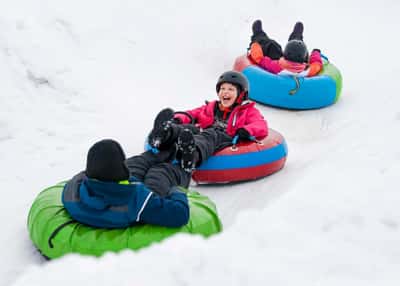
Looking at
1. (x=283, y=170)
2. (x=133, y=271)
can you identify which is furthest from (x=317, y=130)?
(x=133, y=271)

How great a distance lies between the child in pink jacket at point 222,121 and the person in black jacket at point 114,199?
98 centimetres

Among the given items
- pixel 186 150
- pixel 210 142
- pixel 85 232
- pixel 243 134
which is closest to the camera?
pixel 85 232

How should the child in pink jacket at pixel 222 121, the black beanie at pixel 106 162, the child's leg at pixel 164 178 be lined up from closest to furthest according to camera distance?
the black beanie at pixel 106 162, the child's leg at pixel 164 178, the child in pink jacket at pixel 222 121

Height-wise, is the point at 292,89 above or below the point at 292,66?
below

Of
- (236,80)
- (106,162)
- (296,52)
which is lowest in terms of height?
(296,52)

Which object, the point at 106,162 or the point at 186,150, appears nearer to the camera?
the point at 106,162

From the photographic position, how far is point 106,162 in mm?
3178

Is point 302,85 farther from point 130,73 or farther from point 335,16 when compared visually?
point 335,16

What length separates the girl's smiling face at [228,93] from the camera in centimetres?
523

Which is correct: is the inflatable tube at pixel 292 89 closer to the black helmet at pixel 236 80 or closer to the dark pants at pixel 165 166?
the black helmet at pixel 236 80

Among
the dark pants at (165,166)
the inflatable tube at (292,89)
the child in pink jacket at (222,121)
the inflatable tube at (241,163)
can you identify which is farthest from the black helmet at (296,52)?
the dark pants at (165,166)

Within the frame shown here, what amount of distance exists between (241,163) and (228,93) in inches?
31.6

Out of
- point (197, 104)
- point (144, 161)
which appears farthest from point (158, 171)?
point (197, 104)

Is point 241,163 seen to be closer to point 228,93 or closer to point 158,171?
point 228,93
